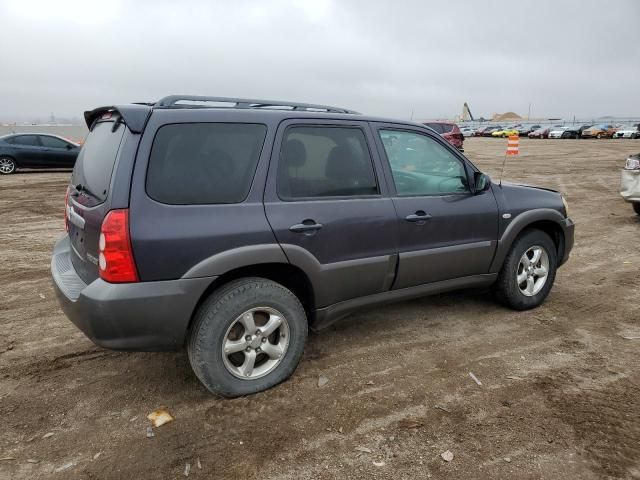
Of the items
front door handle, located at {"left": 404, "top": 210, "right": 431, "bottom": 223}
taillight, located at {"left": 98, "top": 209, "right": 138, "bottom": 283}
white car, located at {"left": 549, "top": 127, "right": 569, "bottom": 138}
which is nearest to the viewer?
taillight, located at {"left": 98, "top": 209, "right": 138, "bottom": 283}

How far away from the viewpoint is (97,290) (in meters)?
2.60

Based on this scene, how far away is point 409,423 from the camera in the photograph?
2770 millimetres

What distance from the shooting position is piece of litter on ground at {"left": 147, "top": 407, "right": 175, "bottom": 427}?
9.17 feet

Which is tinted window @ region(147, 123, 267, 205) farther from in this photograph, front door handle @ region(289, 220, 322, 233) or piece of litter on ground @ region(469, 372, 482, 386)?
piece of litter on ground @ region(469, 372, 482, 386)

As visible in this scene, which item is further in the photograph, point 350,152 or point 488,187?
point 488,187

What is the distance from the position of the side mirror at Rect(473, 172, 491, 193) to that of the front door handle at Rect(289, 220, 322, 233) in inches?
61.8

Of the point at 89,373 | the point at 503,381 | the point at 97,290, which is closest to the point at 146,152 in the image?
the point at 97,290

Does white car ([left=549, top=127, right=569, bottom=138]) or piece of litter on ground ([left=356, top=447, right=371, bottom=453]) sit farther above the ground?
white car ([left=549, top=127, right=569, bottom=138])

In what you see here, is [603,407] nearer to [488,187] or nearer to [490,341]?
[490,341]

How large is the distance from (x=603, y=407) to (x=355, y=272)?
1.75 metres

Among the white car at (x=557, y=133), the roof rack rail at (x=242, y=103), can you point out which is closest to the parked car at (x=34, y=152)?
the roof rack rail at (x=242, y=103)

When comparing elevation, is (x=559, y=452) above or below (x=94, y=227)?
below

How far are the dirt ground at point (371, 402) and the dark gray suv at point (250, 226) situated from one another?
1.31 feet

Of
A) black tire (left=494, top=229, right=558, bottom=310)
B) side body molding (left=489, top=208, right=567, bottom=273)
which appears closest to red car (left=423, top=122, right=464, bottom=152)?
black tire (left=494, top=229, right=558, bottom=310)
